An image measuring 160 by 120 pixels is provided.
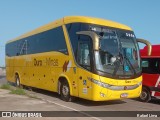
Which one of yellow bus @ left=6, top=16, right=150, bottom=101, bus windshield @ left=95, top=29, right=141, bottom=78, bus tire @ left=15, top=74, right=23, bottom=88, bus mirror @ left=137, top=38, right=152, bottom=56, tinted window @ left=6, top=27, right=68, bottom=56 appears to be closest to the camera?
Result: yellow bus @ left=6, top=16, right=150, bottom=101

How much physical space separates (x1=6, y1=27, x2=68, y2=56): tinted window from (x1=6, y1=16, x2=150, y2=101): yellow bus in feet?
0.14

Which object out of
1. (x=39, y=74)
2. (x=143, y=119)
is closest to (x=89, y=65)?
(x=143, y=119)

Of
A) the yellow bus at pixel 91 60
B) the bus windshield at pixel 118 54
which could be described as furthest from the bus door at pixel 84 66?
the bus windshield at pixel 118 54

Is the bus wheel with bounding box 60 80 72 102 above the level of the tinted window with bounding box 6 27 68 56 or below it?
below

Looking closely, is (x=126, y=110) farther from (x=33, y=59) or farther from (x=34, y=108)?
(x=33, y=59)

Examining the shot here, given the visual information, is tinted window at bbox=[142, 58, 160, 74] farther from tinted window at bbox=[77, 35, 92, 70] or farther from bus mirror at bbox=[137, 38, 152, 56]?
tinted window at bbox=[77, 35, 92, 70]

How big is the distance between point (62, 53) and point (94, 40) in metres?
2.92

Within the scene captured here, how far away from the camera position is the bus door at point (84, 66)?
478 inches

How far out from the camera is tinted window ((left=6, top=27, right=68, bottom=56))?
14423mm

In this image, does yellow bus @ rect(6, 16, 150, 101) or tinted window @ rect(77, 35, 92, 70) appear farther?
tinted window @ rect(77, 35, 92, 70)

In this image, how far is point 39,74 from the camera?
17.1 meters

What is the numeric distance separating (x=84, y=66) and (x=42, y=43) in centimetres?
494

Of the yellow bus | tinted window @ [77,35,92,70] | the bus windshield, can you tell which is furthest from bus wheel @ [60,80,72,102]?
the bus windshield

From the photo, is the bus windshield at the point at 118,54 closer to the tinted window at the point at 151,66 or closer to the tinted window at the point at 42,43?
the tinted window at the point at 151,66
